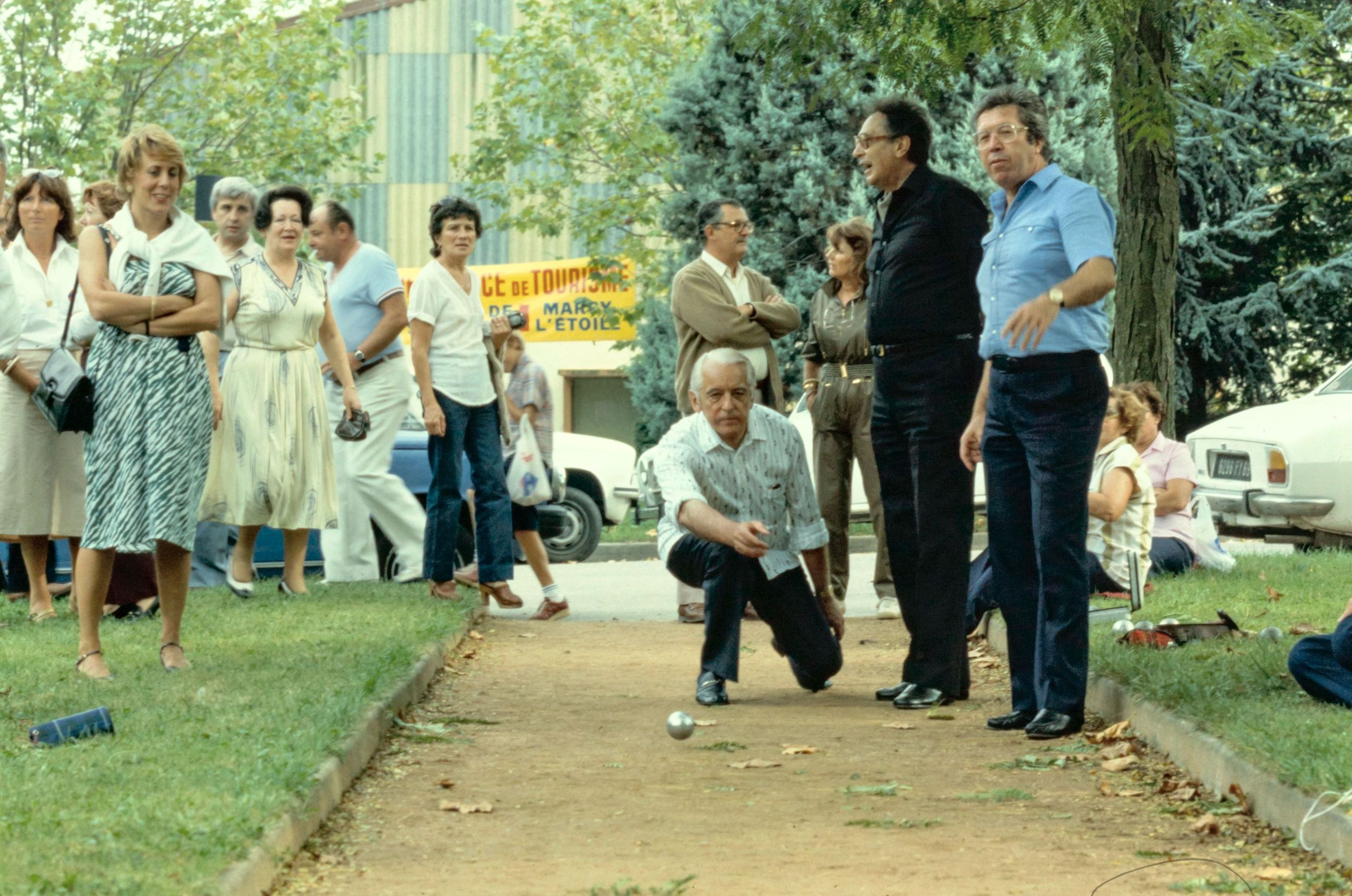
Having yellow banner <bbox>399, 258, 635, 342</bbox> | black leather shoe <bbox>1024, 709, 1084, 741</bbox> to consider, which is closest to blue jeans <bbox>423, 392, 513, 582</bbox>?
black leather shoe <bbox>1024, 709, 1084, 741</bbox>

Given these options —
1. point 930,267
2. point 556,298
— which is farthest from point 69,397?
point 556,298

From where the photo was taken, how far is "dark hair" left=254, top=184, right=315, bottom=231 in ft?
34.1

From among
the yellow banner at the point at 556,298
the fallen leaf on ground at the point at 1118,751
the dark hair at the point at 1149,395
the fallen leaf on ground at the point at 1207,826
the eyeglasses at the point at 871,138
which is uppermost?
the yellow banner at the point at 556,298

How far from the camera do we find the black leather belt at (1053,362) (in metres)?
6.36

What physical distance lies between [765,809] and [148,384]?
128 inches

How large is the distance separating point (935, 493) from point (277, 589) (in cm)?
503

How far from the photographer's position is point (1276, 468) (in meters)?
14.0

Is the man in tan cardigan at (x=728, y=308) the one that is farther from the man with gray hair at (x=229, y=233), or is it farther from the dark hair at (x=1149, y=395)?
the man with gray hair at (x=229, y=233)

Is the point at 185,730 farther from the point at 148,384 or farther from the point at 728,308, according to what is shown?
the point at 728,308

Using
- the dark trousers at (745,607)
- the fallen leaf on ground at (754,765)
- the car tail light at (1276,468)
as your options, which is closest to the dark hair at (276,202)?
the dark trousers at (745,607)

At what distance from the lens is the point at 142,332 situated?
7.34m

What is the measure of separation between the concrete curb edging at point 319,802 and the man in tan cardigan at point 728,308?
2.68 m

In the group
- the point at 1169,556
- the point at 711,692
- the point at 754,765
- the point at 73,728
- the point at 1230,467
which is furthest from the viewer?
the point at 1230,467

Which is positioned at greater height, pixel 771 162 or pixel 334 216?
pixel 771 162
